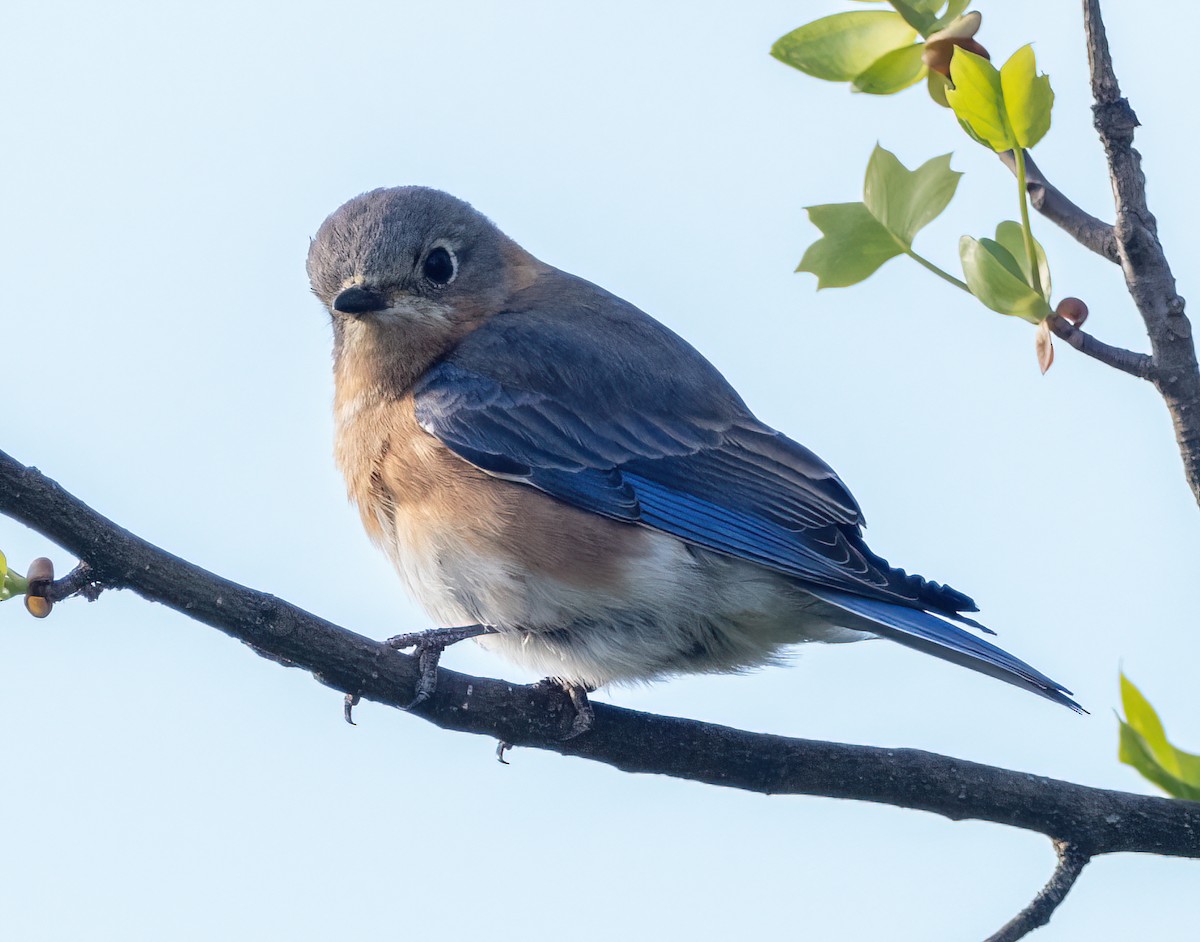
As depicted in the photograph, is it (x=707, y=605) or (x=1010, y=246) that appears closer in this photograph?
(x=1010, y=246)

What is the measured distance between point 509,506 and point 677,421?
0.96m

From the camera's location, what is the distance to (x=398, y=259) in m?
5.98

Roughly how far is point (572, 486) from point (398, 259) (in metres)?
1.27

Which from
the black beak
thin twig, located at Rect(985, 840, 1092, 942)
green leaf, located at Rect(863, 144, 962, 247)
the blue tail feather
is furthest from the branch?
the black beak

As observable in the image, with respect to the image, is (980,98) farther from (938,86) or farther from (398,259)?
(398,259)

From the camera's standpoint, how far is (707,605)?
16.9ft

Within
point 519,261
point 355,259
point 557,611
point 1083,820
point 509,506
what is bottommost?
point 1083,820

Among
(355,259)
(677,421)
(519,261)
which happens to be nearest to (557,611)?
(677,421)

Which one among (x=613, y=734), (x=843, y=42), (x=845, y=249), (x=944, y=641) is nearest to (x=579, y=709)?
(x=613, y=734)

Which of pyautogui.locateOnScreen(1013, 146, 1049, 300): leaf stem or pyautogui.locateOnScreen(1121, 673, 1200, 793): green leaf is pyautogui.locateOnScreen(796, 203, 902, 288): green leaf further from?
pyautogui.locateOnScreen(1121, 673, 1200, 793): green leaf

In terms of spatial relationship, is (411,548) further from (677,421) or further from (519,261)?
(519,261)

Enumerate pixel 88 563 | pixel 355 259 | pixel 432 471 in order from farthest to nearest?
pixel 355 259 → pixel 432 471 → pixel 88 563

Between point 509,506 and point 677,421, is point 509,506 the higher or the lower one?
the lower one

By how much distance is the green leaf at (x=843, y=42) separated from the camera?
283cm
